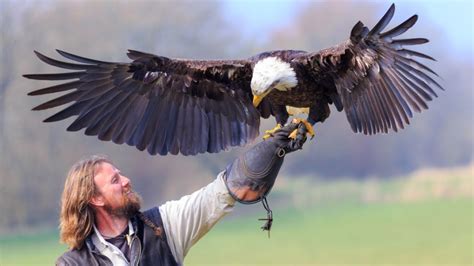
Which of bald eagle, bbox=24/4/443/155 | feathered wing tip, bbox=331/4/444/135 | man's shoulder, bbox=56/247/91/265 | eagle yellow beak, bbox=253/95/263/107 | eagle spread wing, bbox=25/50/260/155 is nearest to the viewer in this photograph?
man's shoulder, bbox=56/247/91/265

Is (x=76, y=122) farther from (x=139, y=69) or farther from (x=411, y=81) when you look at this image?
(x=411, y=81)

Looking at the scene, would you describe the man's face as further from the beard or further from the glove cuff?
the glove cuff

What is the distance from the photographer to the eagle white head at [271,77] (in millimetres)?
3182

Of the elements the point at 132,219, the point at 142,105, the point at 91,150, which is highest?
the point at 91,150

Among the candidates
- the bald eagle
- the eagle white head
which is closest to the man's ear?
the bald eagle

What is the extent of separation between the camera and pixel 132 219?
8.52 ft

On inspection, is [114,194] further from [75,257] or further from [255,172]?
[255,172]

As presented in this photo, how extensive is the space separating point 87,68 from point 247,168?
121cm

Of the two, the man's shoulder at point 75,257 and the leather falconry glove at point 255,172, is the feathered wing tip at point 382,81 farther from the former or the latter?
the man's shoulder at point 75,257

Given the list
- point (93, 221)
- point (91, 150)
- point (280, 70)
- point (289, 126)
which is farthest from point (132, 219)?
point (91, 150)

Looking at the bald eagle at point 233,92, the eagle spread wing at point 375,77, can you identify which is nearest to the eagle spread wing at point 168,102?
the bald eagle at point 233,92

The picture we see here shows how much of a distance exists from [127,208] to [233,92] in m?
1.16

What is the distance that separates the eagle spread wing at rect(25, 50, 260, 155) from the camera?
3434 mm

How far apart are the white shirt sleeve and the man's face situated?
0.13 metres
